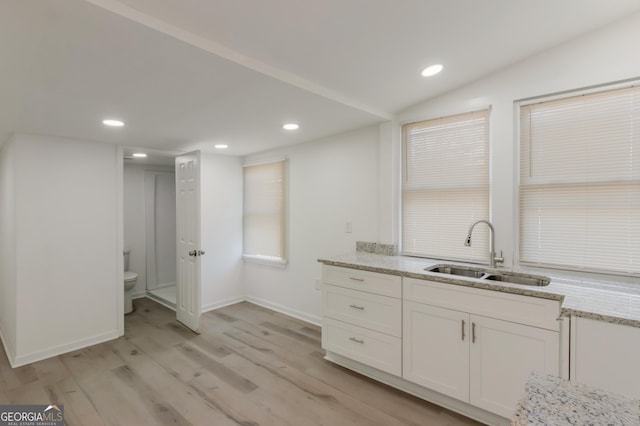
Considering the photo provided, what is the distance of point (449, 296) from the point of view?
82.8 inches

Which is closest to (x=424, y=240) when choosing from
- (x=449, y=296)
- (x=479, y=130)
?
(x=449, y=296)

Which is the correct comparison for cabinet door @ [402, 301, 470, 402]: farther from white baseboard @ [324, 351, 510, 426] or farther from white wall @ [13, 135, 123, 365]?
white wall @ [13, 135, 123, 365]

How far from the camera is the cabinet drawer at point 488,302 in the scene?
5.74ft

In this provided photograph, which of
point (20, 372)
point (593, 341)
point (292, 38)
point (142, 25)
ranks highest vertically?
point (292, 38)

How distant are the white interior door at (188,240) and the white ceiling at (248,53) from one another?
0.94m

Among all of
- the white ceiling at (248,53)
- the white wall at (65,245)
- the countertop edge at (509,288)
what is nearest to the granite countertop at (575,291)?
the countertop edge at (509,288)

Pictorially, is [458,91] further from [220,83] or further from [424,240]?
[220,83]

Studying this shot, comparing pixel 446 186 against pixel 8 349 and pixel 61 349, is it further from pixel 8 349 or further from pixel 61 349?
pixel 8 349

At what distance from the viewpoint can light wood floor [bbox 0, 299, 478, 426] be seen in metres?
2.12

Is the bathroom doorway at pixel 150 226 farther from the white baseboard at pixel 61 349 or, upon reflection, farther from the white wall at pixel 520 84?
the white wall at pixel 520 84

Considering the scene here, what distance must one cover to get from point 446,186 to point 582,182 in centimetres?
A: 91

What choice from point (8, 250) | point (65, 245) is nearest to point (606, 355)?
point (65, 245)

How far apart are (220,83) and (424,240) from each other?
2125 millimetres

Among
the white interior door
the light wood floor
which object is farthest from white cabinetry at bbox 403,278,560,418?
the white interior door
